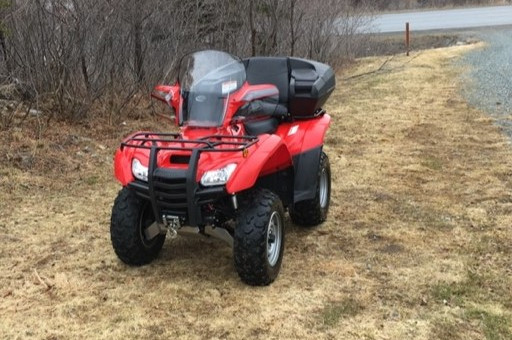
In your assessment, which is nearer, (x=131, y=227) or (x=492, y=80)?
(x=131, y=227)

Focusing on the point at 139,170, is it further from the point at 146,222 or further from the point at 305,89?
the point at 305,89

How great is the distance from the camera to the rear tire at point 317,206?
4902mm

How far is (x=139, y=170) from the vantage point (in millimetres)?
3873

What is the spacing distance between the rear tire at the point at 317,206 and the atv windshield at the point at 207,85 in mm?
1021

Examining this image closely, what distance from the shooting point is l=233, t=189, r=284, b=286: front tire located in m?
3.78

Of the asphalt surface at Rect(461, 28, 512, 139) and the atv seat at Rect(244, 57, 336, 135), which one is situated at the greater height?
the atv seat at Rect(244, 57, 336, 135)

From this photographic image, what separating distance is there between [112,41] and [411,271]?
6.84 metres

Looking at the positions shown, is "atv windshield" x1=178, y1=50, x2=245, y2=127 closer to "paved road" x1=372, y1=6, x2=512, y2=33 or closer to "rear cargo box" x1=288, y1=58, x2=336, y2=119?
"rear cargo box" x1=288, y1=58, x2=336, y2=119

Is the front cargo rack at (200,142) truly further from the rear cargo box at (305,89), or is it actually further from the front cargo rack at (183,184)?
the rear cargo box at (305,89)

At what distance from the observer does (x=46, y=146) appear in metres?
7.49

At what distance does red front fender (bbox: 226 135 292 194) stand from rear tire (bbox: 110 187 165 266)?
2.82 ft

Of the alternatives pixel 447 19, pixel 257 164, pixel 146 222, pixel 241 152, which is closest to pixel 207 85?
pixel 241 152

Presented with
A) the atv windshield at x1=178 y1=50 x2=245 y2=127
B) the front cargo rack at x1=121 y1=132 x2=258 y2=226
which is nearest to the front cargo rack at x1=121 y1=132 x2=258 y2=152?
the front cargo rack at x1=121 y1=132 x2=258 y2=226

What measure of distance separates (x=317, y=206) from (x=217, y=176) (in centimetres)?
151
